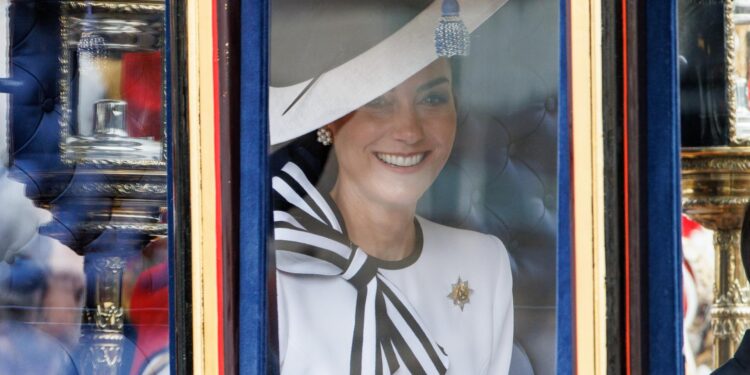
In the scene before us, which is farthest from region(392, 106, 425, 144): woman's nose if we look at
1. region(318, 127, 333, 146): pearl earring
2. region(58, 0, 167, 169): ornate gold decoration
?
region(58, 0, 167, 169): ornate gold decoration

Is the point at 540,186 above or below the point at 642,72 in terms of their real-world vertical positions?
below

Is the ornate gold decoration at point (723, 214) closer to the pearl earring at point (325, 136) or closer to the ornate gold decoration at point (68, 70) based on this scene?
the pearl earring at point (325, 136)

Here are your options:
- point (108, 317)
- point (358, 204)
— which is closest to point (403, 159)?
point (358, 204)

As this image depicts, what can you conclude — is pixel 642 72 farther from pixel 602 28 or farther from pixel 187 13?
pixel 187 13

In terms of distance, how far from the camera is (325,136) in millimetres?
1807

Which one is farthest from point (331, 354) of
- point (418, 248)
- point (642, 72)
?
point (642, 72)

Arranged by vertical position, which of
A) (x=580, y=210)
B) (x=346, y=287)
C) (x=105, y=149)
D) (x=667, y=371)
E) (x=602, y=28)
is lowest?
(x=667, y=371)

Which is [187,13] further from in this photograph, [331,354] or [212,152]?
[331,354]

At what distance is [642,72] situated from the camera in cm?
179

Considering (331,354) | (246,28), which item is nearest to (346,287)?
(331,354)

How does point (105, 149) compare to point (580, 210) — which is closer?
point (580, 210)

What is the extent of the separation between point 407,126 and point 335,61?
168 millimetres

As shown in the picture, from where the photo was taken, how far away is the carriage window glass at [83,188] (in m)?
2.20

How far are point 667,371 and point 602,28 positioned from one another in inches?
23.3
